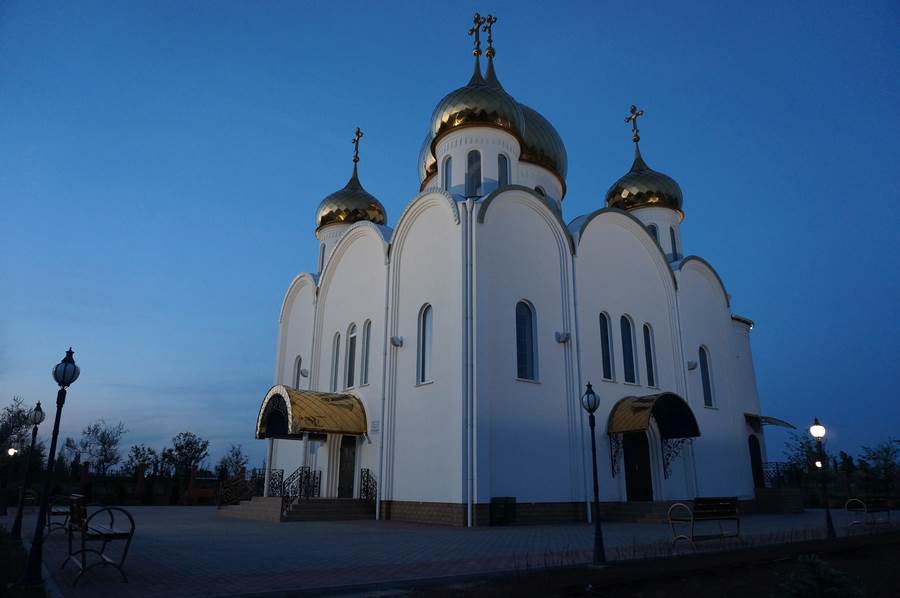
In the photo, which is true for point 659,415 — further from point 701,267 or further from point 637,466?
→ point 701,267

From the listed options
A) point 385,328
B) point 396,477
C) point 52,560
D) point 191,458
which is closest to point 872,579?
point 52,560

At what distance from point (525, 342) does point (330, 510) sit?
6.42m

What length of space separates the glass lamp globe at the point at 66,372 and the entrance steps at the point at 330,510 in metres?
8.58

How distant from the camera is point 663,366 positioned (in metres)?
18.0

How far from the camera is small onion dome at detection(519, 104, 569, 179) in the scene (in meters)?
20.5

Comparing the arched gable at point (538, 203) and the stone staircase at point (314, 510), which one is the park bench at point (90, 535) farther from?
the arched gable at point (538, 203)

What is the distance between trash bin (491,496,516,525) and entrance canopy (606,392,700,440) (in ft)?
12.2

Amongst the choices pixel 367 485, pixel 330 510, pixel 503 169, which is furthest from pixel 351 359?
pixel 503 169

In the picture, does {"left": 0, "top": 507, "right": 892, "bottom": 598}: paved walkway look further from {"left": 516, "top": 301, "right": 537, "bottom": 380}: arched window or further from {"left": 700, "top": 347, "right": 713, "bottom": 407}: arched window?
{"left": 700, "top": 347, "right": 713, "bottom": 407}: arched window

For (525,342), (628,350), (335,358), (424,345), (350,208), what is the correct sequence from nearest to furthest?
(525,342) < (424,345) < (628,350) < (335,358) < (350,208)

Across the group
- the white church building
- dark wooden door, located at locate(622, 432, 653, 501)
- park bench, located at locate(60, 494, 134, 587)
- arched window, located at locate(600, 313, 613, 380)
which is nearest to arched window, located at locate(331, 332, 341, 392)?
the white church building

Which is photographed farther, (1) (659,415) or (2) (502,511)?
(1) (659,415)

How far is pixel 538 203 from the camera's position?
630 inches

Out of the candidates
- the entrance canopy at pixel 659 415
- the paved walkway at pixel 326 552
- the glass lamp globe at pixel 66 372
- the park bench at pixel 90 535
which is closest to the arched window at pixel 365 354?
the paved walkway at pixel 326 552
